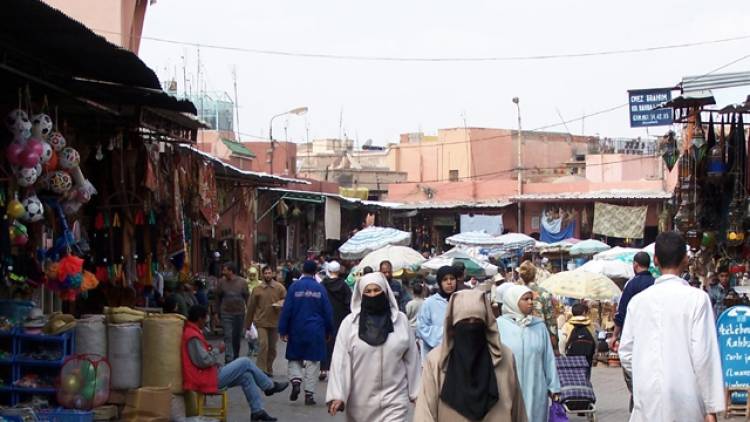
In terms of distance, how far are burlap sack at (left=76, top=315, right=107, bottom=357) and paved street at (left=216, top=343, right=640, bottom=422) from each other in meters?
1.94

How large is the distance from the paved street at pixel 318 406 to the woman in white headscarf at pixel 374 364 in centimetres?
459

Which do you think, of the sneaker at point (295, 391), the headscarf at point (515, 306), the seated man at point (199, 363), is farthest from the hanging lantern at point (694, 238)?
the headscarf at point (515, 306)

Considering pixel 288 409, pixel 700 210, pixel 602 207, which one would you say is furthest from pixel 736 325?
pixel 602 207

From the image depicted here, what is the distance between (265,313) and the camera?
15633 millimetres

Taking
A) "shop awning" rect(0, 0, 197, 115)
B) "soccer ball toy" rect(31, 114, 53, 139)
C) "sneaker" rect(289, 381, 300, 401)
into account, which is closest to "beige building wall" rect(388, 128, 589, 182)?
"sneaker" rect(289, 381, 300, 401)

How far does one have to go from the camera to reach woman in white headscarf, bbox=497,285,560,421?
8.01m

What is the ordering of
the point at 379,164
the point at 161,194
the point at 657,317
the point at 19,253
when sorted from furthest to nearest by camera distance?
the point at 379,164
the point at 161,194
the point at 19,253
the point at 657,317

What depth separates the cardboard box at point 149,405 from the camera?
35.8 ft

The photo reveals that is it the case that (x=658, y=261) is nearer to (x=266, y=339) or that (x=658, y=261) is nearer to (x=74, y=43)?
(x=74, y=43)

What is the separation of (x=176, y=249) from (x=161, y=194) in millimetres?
837

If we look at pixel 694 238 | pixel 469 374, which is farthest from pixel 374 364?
pixel 694 238

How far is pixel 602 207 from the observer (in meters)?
40.4

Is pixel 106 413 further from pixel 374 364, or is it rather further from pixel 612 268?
pixel 612 268

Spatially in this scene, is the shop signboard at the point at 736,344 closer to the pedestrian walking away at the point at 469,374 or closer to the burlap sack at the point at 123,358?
the burlap sack at the point at 123,358
